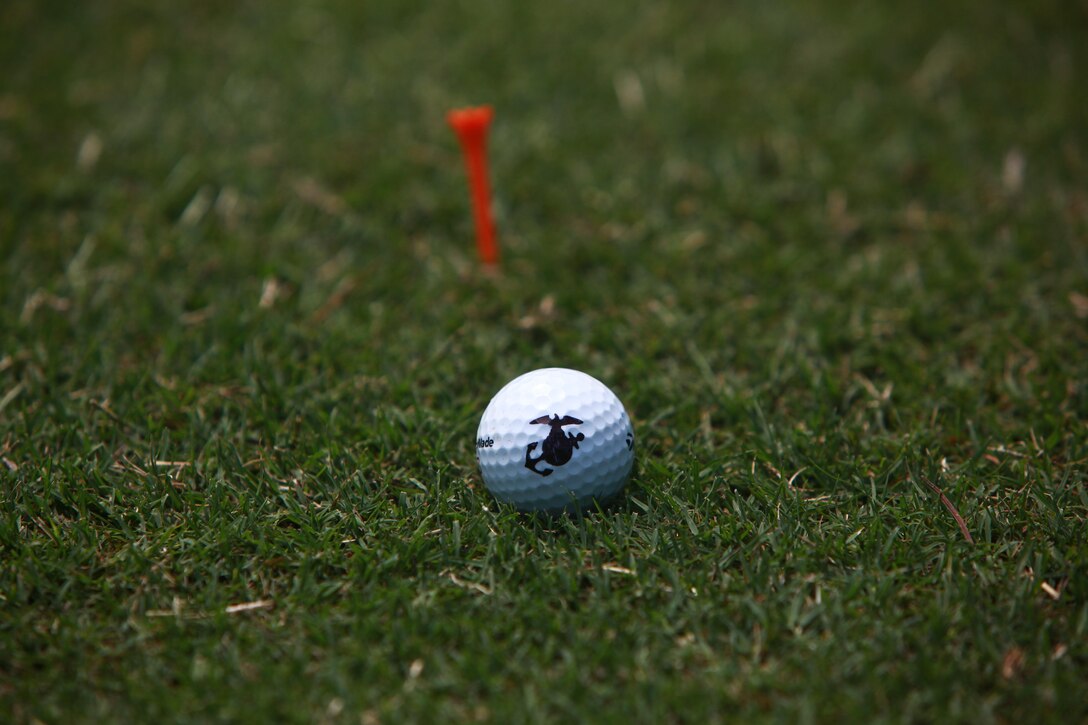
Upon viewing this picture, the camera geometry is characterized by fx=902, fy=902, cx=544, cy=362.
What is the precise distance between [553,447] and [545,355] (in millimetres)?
969

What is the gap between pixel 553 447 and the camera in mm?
2602

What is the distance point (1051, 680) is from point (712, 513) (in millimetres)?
945

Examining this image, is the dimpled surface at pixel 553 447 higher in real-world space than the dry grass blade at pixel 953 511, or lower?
higher

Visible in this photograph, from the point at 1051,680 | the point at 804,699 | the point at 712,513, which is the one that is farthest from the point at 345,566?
the point at 1051,680

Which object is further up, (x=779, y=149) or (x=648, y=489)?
(x=779, y=149)

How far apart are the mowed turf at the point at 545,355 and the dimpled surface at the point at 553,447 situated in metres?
0.09

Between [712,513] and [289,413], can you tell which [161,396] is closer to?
[289,413]

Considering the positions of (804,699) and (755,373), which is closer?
(804,699)

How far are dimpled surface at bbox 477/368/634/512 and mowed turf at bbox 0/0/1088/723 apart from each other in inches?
3.6

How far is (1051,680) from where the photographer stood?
213cm

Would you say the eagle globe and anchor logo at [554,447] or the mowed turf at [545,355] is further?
the eagle globe and anchor logo at [554,447]

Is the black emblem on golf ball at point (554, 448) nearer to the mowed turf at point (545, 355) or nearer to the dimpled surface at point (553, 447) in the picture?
the dimpled surface at point (553, 447)

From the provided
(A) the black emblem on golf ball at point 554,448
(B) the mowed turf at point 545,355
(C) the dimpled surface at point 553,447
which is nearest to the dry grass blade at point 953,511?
(B) the mowed turf at point 545,355

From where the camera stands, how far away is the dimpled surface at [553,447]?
2602 mm
